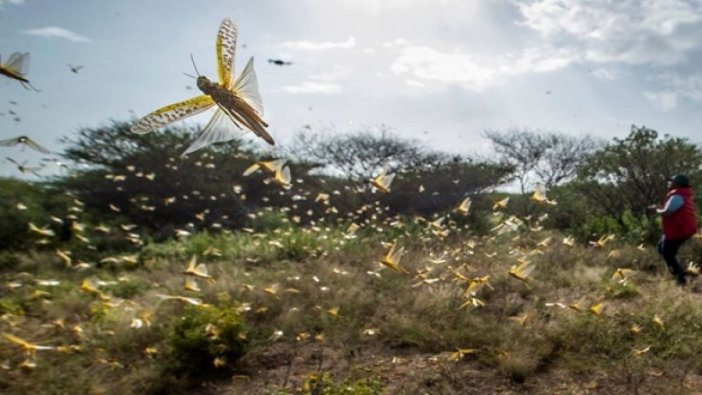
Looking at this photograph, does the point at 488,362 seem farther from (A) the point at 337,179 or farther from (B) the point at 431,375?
(A) the point at 337,179

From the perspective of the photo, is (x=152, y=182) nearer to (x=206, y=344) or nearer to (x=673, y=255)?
(x=206, y=344)

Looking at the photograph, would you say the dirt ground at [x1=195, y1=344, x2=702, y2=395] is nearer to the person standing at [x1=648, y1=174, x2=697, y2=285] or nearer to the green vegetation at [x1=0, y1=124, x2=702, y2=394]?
the green vegetation at [x1=0, y1=124, x2=702, y2=394]

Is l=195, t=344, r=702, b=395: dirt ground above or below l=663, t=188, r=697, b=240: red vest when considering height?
below

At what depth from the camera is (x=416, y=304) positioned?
19.5 feet

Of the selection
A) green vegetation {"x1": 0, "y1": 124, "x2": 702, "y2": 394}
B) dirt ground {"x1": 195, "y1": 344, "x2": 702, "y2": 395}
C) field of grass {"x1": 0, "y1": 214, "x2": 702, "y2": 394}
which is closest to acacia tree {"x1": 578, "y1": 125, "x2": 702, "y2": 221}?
green vegetation {"x1": 0, "y1": 124, "x2": 702, "y2": 394}

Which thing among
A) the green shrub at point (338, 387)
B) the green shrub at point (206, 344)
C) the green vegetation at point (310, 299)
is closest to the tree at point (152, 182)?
the green vegetation at point (310, 299)

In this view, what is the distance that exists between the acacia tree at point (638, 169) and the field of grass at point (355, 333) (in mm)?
4763

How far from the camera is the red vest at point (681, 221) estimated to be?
7.07 m

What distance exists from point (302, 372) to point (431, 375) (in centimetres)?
114

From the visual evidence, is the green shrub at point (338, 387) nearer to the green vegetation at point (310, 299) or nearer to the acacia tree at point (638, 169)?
the green vegetation at point (310, 299)

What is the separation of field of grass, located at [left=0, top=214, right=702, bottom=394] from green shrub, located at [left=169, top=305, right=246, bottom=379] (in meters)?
0.01

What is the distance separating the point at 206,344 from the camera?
15.0 ft

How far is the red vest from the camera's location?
7.07 m

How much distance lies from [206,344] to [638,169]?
36.2ft
